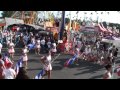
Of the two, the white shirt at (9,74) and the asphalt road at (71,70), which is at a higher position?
the white shirt at (9,74)

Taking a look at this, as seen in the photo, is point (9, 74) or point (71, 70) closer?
point (9, 74)

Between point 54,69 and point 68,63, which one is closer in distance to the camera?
point 54,69

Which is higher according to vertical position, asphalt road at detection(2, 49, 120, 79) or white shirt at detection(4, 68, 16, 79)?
white shirt at detection(4, 68, 16, 79)

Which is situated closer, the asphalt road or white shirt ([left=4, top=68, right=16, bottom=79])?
white shirt ([left=4, top=68, right=16, bottom=79])

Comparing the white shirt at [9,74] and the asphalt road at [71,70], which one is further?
the asphalt road at [71,70]

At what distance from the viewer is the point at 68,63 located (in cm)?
1991

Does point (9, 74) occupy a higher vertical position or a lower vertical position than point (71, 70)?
higher
